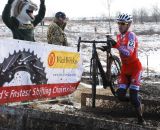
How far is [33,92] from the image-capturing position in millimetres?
9945

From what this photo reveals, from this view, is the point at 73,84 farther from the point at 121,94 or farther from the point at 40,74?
the point at 121,94

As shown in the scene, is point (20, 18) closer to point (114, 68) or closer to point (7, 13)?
point (7, 13)

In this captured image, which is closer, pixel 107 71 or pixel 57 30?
pixel 107 71

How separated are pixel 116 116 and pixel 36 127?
7.22ft

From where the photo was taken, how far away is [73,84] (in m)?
11.7

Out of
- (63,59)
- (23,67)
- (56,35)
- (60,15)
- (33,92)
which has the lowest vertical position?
(33,92)

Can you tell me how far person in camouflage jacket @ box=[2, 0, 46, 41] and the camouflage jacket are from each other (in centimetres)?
72

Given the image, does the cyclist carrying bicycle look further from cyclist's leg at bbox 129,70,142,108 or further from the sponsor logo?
the sponsor logo

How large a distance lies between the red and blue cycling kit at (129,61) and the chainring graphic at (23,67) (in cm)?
198

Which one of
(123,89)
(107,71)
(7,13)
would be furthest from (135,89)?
(7,13)

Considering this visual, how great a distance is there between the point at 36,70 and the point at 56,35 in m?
1.37

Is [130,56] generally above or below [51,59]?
above

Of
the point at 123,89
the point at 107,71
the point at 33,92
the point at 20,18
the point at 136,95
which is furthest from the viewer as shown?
the point at 107,71

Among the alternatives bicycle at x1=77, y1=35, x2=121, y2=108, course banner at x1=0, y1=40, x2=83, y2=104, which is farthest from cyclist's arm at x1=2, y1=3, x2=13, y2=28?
bicycle at x1=77, y1=35, x2=121, y2=108
